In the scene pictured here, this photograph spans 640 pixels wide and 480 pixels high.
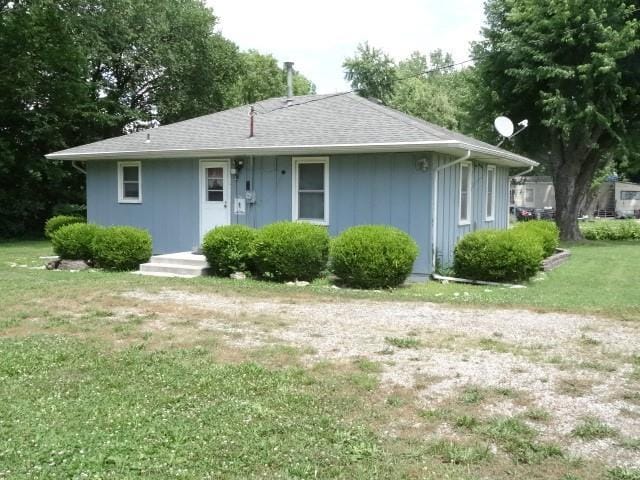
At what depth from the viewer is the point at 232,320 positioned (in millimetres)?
6766

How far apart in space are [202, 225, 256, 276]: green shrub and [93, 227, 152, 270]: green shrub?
5.28ft

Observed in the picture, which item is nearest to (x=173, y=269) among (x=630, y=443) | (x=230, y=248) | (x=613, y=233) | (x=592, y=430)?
(x=230, y=248)

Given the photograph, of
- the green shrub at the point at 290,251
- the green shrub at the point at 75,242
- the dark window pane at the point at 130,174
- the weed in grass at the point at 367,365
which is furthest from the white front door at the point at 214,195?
the weed in grass at the point at 367,365

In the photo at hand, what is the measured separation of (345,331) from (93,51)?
22.3m

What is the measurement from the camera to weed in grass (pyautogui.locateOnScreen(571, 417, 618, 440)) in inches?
139

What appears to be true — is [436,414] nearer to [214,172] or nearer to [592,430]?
[592,430]

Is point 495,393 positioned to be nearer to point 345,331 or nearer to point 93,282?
point 345,331

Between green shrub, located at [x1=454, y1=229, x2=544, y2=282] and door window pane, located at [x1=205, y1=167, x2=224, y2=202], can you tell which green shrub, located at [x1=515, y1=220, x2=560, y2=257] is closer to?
green shrub, located at [x1=454, y1=229, x2=544, y2=282]

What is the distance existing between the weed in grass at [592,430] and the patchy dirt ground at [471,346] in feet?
0.13

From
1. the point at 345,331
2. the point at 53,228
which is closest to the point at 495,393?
the point at 345,331

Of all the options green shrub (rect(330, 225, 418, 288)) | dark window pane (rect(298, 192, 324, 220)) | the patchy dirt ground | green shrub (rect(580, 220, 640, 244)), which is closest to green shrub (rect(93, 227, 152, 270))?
the patchy dirt ground

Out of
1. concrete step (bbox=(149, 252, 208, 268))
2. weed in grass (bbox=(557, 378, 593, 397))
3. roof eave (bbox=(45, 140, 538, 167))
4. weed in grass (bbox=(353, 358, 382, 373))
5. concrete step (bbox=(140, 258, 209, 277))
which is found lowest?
weed in grass (bbox=(557, 378, 593, 397))

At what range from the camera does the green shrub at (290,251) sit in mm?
9680

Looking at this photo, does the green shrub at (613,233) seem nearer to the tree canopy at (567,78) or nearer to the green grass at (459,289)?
the tree canopy at (567,78)
